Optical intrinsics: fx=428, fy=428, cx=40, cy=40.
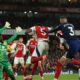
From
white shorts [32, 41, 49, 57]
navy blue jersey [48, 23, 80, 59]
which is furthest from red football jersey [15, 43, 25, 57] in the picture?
navy blue jersey [48, 23, 80, 59]

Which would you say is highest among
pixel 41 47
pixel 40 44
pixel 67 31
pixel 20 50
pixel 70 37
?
pixel 67 31

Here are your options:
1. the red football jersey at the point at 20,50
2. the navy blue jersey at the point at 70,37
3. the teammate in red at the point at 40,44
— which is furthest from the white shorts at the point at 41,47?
the red football jersey at the point at 20,50

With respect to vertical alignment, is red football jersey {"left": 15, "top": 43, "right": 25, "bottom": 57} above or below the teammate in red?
below

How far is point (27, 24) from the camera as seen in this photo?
36.4 meters

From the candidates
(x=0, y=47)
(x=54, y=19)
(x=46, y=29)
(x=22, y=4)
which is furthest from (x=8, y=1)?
(x=0, y=47)

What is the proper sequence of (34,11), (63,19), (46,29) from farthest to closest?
1. (34,11)
2. (46,29)
3. (63,19)

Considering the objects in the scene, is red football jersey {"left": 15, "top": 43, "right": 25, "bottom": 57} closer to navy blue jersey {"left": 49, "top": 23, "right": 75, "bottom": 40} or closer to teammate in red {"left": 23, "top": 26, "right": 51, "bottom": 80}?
teammate in red {"left": 23, "top": 26, "right": 51, "bottom": 80}

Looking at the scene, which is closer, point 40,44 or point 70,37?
point 70,37

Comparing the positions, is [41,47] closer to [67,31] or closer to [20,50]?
[67,31]

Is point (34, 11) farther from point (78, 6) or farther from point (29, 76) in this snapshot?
point (29, 76)

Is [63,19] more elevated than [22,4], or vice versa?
[63,19]

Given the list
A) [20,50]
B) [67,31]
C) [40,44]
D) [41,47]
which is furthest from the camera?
[20,50]

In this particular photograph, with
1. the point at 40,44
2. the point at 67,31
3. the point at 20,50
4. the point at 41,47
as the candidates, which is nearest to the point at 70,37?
the point at 67,31

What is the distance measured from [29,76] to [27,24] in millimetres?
21283
